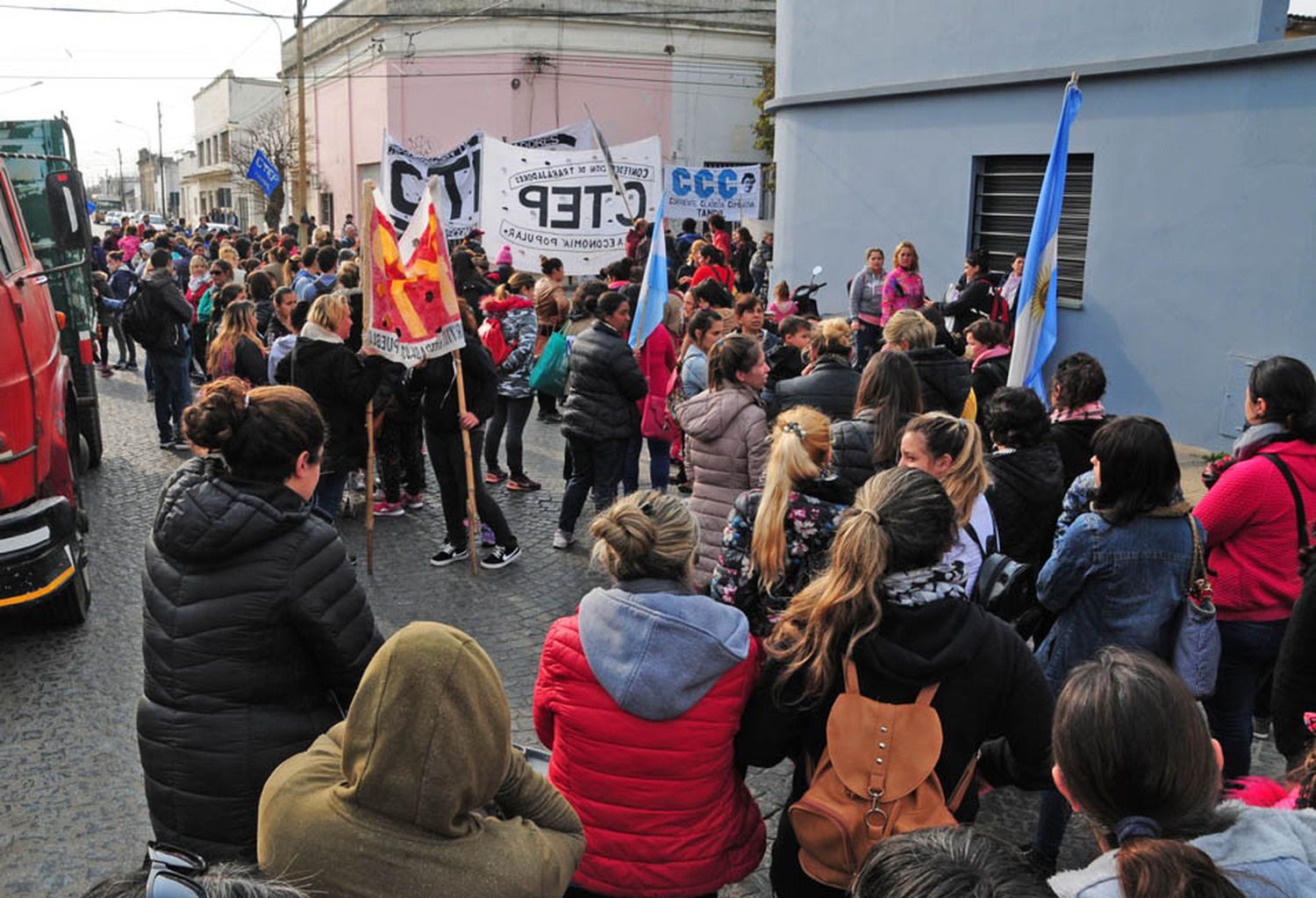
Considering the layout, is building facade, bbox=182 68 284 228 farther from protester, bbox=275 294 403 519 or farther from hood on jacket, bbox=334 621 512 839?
hood on jacket, bbox=334 621 512 839

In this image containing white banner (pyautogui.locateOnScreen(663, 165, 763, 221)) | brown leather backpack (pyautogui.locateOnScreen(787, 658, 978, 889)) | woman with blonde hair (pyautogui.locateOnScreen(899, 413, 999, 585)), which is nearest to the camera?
brown leather backpack (pyautogui.locateOnScreen(787, 658, 978, 889))

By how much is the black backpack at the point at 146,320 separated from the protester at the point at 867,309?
7.19 metres

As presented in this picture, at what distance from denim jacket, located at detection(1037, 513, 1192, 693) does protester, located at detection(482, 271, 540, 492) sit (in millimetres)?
5880

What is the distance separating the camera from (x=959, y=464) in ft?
12.8

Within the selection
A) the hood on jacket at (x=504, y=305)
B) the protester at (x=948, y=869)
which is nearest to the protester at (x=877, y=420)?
the protester at (x=948, y=869)

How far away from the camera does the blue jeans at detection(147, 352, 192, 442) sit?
1052 cm

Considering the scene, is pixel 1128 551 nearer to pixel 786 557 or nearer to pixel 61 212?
pixel 786 557

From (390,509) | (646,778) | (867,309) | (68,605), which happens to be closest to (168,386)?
(390,509)

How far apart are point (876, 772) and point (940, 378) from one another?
3542 mm

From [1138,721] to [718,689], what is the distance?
3.45ft

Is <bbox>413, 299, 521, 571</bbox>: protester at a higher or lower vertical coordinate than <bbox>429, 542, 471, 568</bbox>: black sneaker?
higher

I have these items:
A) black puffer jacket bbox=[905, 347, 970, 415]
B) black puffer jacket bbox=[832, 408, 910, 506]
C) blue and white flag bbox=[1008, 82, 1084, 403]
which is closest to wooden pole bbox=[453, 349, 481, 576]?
black puffer jacket bbox=[905, 347, 970, 415]

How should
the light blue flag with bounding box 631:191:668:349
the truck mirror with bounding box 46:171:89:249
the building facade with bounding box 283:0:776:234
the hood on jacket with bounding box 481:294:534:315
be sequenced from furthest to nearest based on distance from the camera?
the building facade with bounding box 283:0:776:234 < the hood on jacket with bounding box 481:294:534:315 < the light blue flag with bounding box 631:191:668:349 < the truck mirror with bounding box 46:171:89:249

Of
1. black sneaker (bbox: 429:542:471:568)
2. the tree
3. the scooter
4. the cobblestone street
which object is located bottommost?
the cobblestone street
